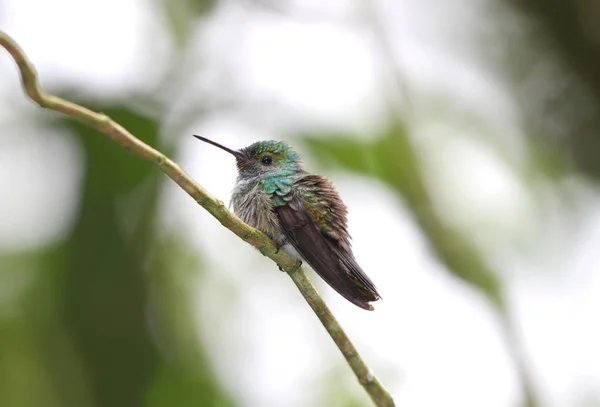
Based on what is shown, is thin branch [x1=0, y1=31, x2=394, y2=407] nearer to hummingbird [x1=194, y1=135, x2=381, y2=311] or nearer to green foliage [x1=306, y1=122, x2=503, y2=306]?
hummingbird [x1=194, y1=135, x2=381, y2=311]

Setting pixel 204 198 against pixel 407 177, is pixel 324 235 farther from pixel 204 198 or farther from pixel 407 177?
pixel 407 177

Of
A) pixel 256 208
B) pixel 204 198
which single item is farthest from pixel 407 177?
pixel 204 198

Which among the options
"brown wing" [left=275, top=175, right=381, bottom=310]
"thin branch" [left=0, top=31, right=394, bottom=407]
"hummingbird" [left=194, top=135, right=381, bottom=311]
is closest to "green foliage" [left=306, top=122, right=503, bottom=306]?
"hummingbird" [left=194, top=135, right=381, bottom=311]

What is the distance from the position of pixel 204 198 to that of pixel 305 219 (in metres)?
1.14

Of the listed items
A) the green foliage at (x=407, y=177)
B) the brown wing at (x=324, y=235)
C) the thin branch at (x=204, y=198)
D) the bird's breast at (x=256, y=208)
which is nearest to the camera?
the thin branch at (x=204, y=198)

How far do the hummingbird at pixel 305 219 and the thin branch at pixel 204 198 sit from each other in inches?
12.5

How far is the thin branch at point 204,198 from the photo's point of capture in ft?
5.73

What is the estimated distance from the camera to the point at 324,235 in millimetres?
3326

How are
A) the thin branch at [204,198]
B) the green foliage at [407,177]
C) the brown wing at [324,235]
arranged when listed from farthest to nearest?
1. the green foliage at [407,177]
2. the brown wing at [324,235]
3. the thin branch at [204,198]

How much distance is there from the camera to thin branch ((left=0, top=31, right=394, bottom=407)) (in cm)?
175

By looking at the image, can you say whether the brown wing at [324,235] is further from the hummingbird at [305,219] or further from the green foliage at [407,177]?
the green foliage at [407,177]

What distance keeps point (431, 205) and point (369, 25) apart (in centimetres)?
170

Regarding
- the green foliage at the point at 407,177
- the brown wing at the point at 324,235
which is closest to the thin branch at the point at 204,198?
the brown wing at the point at 324,235

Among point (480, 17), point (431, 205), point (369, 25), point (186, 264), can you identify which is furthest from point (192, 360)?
point (480, 17)
